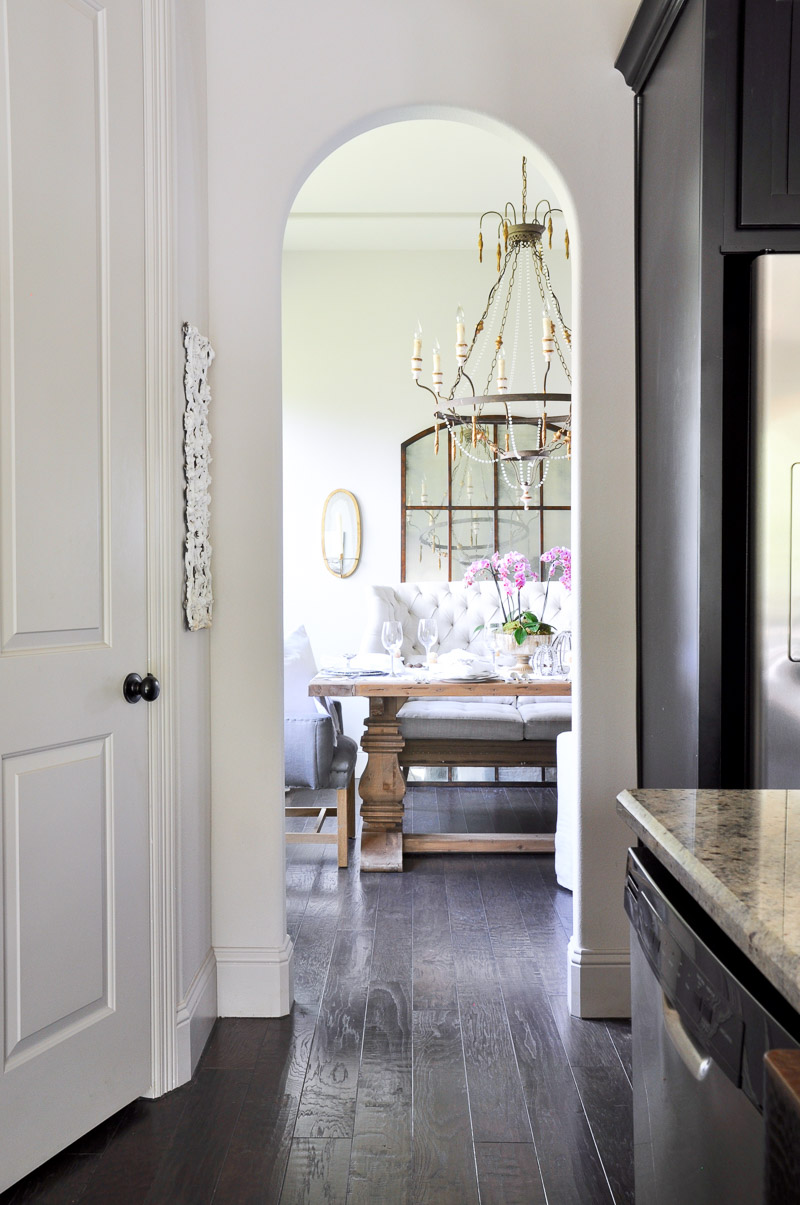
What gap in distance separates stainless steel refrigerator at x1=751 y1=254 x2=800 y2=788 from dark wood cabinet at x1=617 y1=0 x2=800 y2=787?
6 centimetres

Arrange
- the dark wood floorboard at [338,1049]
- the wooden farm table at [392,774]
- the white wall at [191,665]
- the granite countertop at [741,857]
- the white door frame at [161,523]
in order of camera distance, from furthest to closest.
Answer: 1. the wooden farm table at [392,774]
2. the white wall at [191,665]
3. the white door frame at [161,523]
4. the dark wood floorboard at [338,1049]
5. the granite countertop at [741,857]

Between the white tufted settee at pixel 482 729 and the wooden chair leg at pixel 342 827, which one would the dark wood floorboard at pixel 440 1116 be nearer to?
the wooden chair leg at pixel 342 827

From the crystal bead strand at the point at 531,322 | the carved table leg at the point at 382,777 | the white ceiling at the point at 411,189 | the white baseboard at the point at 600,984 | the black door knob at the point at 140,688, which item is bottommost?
the white baseboard at the point at 600,984

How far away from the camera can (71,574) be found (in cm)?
186

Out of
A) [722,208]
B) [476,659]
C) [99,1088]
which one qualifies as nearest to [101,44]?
[722,208]

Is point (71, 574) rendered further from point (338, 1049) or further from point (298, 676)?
point (298, 676)

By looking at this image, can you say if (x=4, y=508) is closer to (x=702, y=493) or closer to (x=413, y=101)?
(x=702, y=493)

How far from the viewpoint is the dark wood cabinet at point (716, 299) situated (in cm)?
189

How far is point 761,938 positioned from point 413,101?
2354 millimetres

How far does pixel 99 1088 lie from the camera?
6.23 ft

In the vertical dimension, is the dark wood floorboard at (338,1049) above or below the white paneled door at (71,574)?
below

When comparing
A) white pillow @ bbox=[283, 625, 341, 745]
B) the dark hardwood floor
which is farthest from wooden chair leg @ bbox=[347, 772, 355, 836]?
the dark hardwood floor

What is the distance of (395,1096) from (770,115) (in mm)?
2246

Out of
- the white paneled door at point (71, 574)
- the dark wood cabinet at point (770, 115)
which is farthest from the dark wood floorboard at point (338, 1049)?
the dark wood cabinet at point (770, 115)
